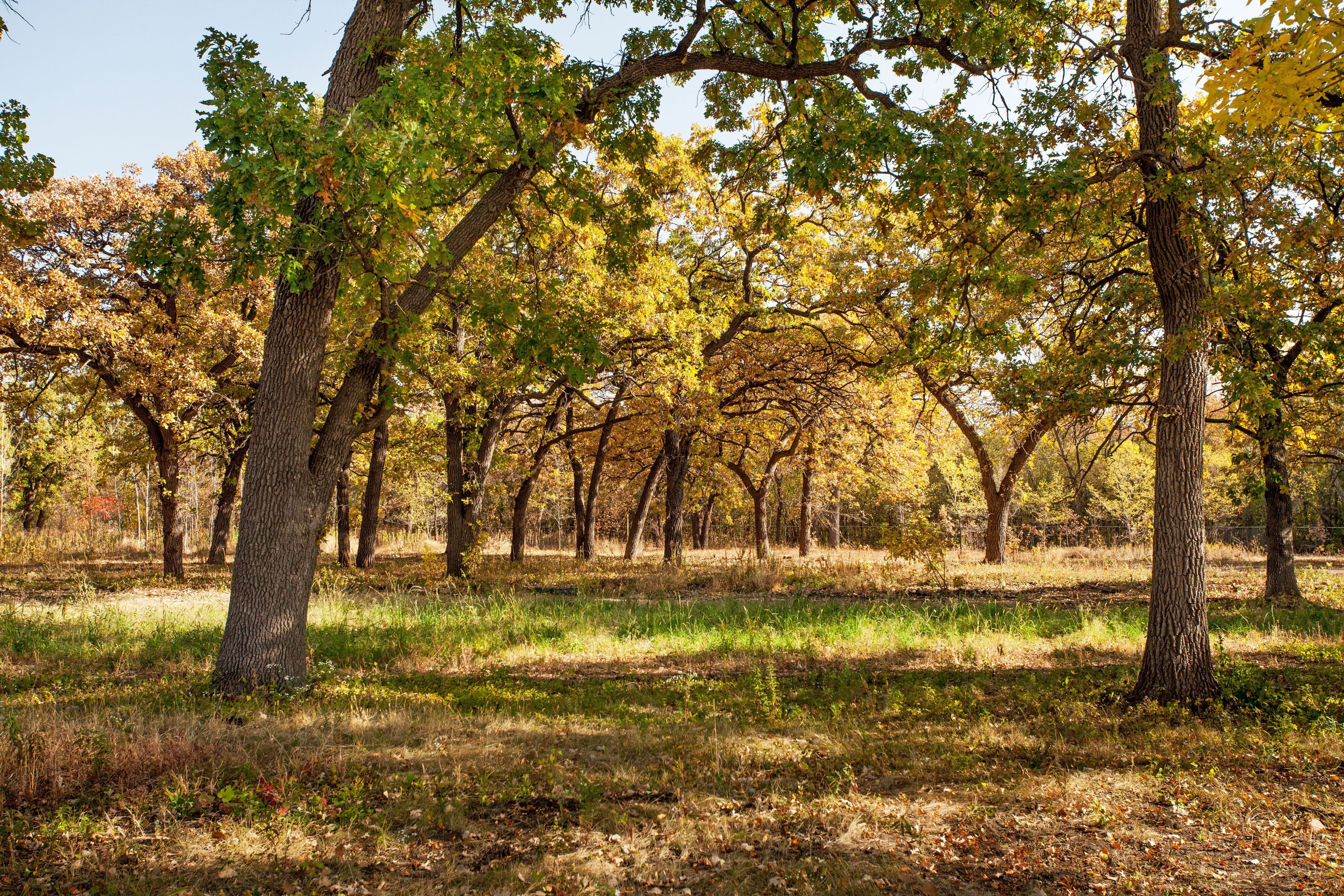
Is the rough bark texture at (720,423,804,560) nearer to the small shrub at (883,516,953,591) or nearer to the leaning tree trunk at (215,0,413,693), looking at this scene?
the small shrub at (883,516,953,591)

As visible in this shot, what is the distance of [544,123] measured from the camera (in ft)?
22.4

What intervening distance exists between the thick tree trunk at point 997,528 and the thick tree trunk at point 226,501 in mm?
20331

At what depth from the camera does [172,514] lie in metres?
17.6

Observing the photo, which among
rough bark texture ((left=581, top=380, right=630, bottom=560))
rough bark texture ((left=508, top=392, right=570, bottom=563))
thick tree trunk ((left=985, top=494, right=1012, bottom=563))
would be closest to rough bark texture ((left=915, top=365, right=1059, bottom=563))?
thick tree trunk ((left=985, top=494, right=1012, bottom=563))

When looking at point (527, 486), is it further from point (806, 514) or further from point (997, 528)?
point (997, 528)

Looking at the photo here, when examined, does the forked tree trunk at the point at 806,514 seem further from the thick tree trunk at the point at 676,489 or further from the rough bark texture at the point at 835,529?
the thick tree trunk at the point at 676,489

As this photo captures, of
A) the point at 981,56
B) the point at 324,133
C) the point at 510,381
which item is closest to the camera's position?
the point at 324,133

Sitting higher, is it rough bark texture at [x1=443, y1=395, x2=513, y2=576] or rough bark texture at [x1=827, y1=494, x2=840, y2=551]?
rough bark texture at [x1=443, y1=395, x2=513, y2=576]

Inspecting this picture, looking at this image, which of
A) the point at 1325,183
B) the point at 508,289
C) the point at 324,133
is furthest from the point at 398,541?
the point at 1325,183

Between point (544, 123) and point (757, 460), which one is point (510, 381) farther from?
point (757, 460)

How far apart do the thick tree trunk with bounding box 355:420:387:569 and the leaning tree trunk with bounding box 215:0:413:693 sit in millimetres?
13931

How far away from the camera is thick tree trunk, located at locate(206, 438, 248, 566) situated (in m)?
19.6

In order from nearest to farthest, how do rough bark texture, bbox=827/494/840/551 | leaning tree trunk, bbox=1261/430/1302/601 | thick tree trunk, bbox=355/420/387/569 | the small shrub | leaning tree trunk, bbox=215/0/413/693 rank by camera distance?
leaning tree trunk, bbox=215/0/413/693
leaning tree trunk, bbox=1261/430/1302/601
the small shrub
thick tree trunk, bbox=355/420/387/569
rough bark texture, bbox=827/494/840/551

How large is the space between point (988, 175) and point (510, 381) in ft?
29.6
